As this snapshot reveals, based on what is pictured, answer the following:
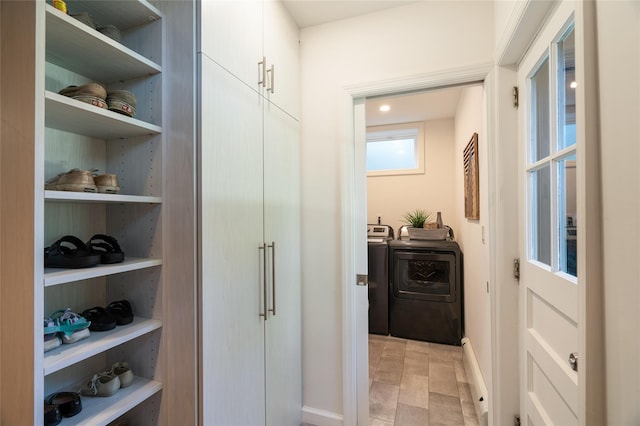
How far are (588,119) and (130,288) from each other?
157cm

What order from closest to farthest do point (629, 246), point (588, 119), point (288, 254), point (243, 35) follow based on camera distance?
1. point (629, 246)
2. point (588, 119)
3. point (243, 35)
4. point (288, 254)

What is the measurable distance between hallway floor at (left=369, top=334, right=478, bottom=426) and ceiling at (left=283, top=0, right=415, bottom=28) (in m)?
2.56

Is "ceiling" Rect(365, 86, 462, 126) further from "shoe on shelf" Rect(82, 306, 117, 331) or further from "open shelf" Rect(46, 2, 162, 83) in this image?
"shoe on shelf" Rect(82, 306, 117, 331)

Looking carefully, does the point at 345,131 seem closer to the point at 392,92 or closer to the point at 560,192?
the point at 392,92

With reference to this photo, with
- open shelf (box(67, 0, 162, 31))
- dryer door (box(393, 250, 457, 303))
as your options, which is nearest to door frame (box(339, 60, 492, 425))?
open shelf (box(67, 0, 162, 31))

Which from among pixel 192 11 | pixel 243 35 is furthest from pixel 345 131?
pixel 192 11

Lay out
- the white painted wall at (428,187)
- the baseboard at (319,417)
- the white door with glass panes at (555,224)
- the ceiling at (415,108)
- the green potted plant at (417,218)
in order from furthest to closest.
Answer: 1. the white painted wall at (428,187)
2. the green potted plant at (417,218)
3. the ceiling at (415,108)
4. the baseboard at (319,417)
5. the white door with glass panes at (555,224)

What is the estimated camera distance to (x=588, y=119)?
66 cm

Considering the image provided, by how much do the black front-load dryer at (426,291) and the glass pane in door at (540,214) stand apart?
1.63m

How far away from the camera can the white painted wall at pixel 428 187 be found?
11.7ft

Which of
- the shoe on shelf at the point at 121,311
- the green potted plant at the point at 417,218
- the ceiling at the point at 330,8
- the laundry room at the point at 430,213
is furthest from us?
the green potted plant at the point at 417,218

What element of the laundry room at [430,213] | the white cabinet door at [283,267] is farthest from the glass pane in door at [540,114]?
the white cabinet door at [283,267]

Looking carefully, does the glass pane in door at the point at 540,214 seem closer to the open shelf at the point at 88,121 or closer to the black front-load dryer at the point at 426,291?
the open shelf at the point at 88,121

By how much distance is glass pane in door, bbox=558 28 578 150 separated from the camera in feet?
2.90
